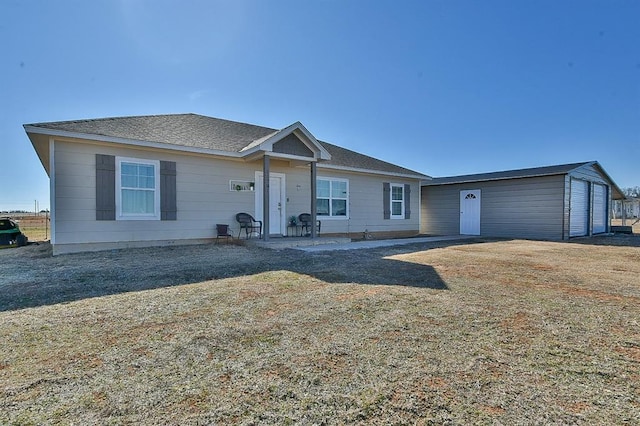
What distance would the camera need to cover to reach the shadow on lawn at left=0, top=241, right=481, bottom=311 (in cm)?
424

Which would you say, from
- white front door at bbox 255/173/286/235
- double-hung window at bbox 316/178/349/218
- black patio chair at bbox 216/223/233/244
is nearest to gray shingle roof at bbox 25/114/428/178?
double-hung window at bbox 316/178/349/218

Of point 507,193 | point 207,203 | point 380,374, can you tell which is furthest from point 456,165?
point 380,374

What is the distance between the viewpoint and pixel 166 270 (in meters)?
5.55

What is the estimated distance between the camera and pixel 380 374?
82.7 inches

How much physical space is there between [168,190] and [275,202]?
3.15 m

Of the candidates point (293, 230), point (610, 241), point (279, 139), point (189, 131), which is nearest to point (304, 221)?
point (293, 230)

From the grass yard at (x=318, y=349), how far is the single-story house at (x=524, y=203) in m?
9.07

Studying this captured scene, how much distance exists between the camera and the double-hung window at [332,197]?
37.3ft

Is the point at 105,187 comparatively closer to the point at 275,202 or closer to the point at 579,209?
the point at 275,202

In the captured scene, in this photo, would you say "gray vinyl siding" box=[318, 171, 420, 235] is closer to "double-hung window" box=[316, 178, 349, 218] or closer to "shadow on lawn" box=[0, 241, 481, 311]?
"double-hung window" box=[316, 178, 349, 218]

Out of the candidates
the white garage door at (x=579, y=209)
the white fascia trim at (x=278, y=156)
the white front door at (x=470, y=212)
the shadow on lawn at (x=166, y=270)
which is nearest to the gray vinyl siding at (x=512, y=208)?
the white front door at (x=470, y=212)

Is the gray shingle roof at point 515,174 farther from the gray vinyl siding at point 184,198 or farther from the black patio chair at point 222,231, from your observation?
the black patio chair at point 222,231

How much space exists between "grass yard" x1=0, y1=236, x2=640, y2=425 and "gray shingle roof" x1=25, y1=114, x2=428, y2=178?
3.99 m

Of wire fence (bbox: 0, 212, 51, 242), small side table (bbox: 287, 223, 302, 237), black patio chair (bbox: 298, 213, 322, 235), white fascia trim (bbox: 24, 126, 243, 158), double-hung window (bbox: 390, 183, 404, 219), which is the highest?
white fascia trim (bbox: 24, 126, 243, 158)
